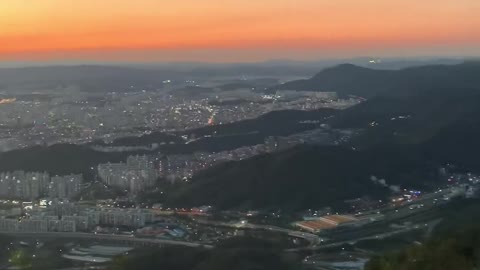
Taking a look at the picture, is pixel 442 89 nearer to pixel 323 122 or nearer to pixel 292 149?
pixel 323 122

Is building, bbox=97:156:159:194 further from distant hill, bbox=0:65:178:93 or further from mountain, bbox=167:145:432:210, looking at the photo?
distant hill, bbox=0:65:178:93

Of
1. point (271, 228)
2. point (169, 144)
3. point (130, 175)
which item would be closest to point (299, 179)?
point (271, 228)

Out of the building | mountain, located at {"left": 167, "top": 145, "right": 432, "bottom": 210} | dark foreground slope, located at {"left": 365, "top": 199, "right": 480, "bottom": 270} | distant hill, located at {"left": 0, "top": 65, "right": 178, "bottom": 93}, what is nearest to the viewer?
dark foreground slope, located at {"left": 365, "top": 199, "right": 480, "bottom": 270}

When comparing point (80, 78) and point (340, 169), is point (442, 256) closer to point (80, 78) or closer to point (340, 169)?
point (340, 169)

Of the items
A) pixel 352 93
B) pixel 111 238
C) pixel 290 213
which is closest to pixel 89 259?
pixel 111 238

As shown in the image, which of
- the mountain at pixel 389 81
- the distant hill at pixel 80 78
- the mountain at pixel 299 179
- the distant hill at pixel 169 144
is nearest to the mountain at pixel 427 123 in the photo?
the distant hill at pixel 169 144

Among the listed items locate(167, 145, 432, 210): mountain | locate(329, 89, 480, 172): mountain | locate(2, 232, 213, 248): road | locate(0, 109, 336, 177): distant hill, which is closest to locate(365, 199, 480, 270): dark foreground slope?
locate(2, 232, 213, 248): road
